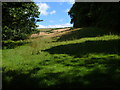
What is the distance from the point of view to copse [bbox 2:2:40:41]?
61.6ft

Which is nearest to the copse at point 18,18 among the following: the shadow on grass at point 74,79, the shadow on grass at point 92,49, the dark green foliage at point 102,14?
the dark green foliage at point 102,14

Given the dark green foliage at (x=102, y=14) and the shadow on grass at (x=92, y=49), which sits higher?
the dark green foliage at (x=102, y=14)

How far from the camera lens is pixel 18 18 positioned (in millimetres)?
19391

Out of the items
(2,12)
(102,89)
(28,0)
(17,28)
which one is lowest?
(102,89)

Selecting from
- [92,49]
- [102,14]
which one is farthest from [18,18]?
[102,14]

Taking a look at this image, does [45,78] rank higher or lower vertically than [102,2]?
lower

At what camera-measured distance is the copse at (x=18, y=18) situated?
1878 centimetres

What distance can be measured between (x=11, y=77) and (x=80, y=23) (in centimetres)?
4016

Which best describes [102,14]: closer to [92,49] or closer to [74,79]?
[92,49]

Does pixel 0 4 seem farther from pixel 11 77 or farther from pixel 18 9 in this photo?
pixel 11 77

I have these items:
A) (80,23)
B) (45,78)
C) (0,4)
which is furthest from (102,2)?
(80,23)

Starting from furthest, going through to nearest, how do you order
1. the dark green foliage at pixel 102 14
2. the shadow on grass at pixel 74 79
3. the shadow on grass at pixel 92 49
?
the dark green foliage at pixel 102 14
the shadow on grass at pixel 92 49
the shadow on grass at pixel 74 79

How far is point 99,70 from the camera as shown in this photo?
22.7 feet

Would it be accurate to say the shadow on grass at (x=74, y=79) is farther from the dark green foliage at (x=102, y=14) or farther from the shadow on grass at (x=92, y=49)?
the dark green foliage at (x=102, y=14)
